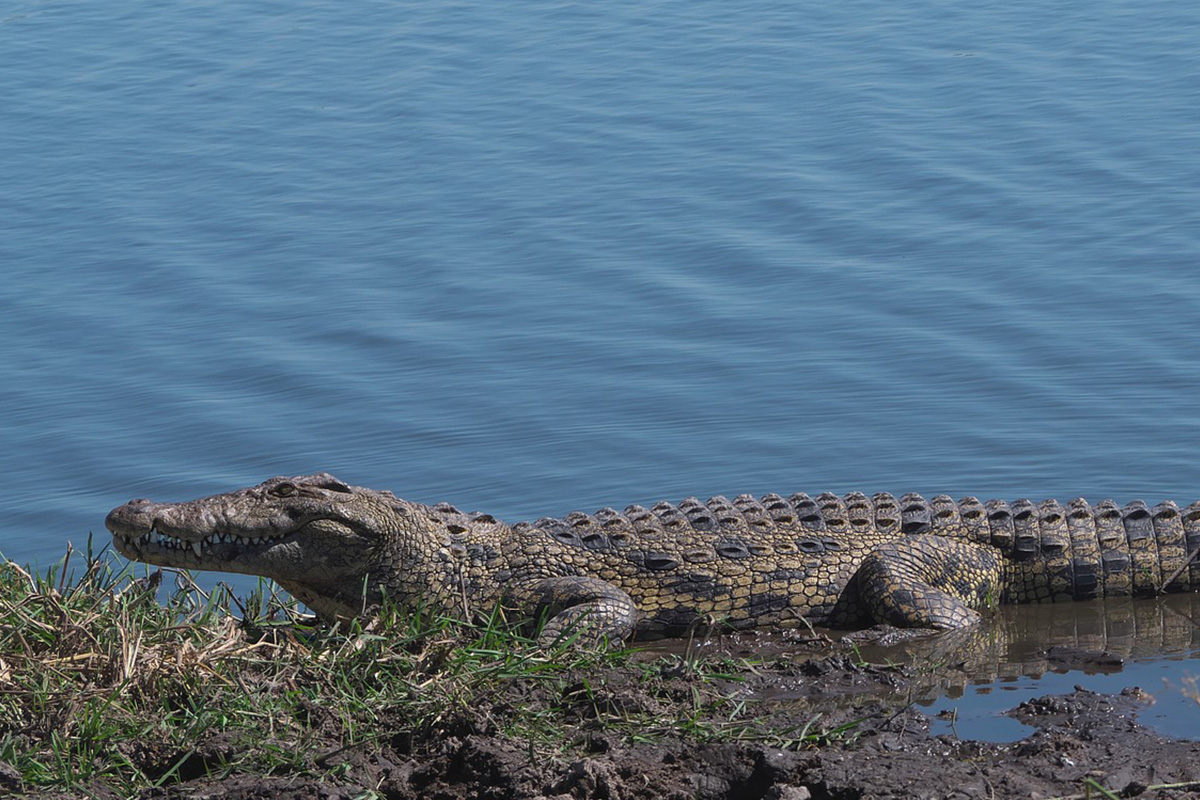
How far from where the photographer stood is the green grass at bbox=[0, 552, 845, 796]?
5340 millimetres

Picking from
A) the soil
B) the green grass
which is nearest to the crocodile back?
the green grass

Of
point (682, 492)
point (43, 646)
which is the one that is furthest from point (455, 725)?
point (682, 492)

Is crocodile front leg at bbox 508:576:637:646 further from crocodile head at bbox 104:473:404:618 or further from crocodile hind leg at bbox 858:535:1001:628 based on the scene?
crocodile hind leg at bbox 858:535:1001:628

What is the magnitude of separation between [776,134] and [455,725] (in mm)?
9915

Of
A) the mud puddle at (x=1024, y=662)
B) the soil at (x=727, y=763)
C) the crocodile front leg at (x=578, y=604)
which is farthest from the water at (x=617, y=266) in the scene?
the soil at (x=727, y=763)

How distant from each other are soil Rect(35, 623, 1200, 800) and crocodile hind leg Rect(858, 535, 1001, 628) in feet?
4.43

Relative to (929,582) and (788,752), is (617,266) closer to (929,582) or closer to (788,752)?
(929,582)

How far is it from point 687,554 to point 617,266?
4752 mm

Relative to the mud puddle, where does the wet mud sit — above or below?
above

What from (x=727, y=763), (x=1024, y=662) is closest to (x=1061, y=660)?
(x=1024, y=662)

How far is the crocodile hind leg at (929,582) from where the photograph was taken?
7.37 metres

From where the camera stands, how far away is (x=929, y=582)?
7.57 m

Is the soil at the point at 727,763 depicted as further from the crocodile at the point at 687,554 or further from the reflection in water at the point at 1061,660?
the crocodile at the point at 687,554

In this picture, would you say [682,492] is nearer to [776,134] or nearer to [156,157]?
[776,134]
